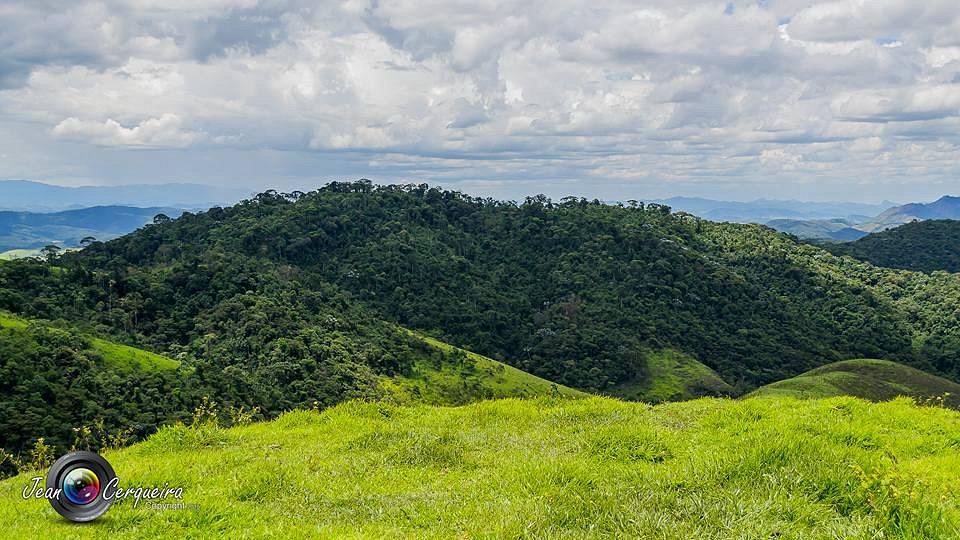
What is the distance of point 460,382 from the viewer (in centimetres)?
10844

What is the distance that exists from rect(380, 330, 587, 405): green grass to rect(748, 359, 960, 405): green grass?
3841cm

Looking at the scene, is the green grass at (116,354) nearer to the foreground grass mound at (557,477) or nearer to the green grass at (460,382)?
the green grass at (460,382)

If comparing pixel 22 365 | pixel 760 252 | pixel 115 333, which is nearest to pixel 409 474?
pixel 22 365

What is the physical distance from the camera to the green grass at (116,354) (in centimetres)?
6256

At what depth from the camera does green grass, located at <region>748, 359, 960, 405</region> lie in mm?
101750

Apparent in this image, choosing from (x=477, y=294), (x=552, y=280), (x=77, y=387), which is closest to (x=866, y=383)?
(x=552, y=280)

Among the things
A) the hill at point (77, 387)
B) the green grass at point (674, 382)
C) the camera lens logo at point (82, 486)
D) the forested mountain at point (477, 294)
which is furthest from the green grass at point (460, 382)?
the camera lens logo at point (82, 486)

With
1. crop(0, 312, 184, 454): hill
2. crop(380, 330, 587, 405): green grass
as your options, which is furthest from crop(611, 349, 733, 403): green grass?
crop(0, 312, 184, 454): hill

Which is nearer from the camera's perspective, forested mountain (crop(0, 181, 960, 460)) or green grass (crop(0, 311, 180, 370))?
green grass (crop(0, 311, 180, 370))

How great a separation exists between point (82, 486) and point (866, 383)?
5018 inches

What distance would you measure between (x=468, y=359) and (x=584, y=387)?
94.0ft

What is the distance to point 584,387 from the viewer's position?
12950 cm

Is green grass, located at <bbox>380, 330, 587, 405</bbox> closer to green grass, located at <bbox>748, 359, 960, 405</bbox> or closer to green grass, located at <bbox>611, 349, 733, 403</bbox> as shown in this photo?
green grass, located at <bbox>611, 349, 733, 403</bbox>

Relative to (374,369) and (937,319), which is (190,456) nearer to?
(374,369)
